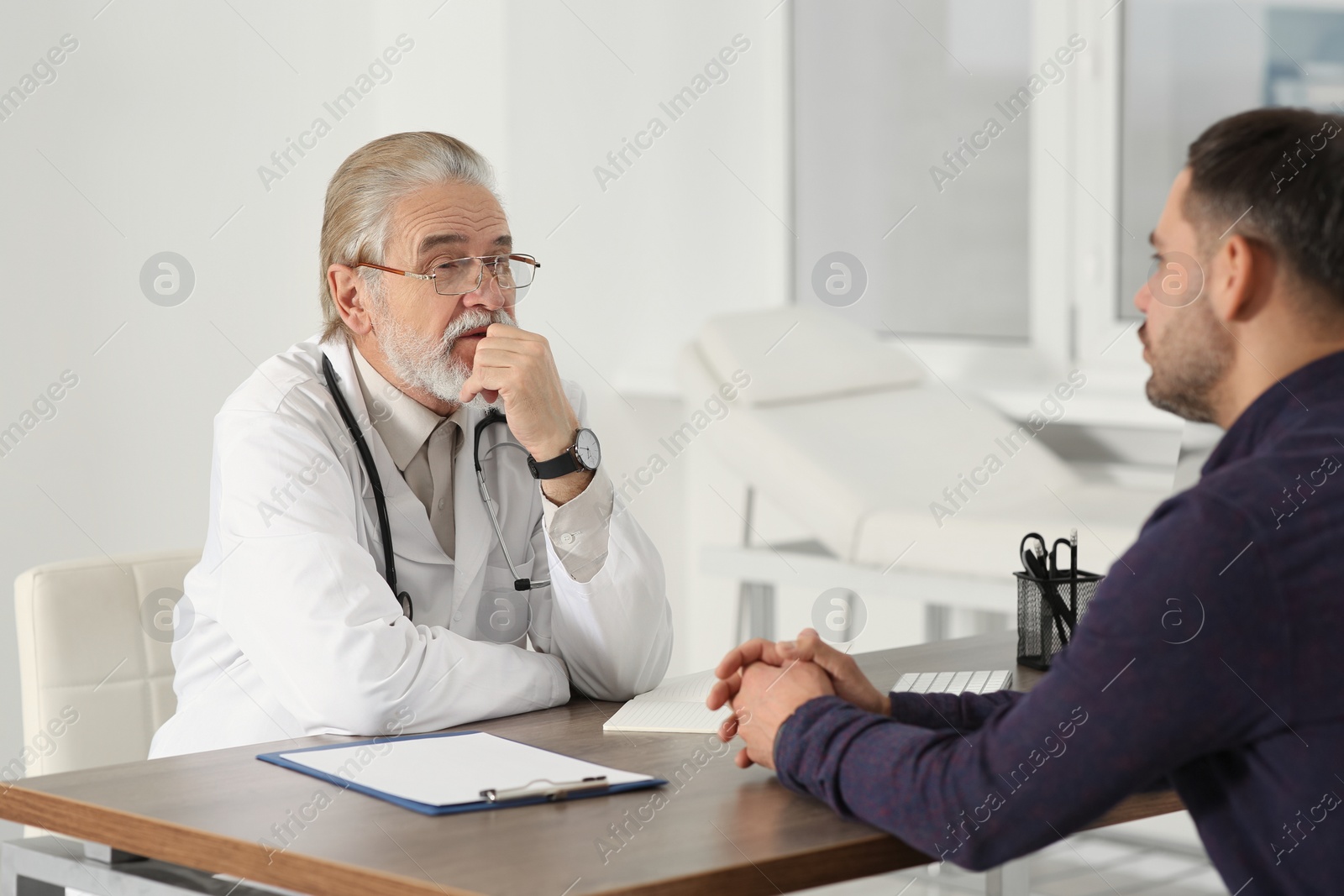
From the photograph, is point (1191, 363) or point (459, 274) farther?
point (459, 274)

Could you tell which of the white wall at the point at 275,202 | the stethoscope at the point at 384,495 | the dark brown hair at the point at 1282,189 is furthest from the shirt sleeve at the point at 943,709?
the white wall at the point at 275,202

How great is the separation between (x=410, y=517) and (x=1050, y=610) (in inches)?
32.8

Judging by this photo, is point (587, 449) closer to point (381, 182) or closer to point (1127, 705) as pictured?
point (381, 182)

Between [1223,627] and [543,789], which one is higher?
[1223,627]

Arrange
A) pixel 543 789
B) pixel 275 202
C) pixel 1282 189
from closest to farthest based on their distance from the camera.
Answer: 1. pixel 1282 189
2. pixel 543 789
3. pixel 275 202

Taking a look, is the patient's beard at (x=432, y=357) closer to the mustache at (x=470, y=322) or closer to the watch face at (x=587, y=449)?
the mustache at (x=470, y=322)

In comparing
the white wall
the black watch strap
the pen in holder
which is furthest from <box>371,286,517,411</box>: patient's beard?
the white wall

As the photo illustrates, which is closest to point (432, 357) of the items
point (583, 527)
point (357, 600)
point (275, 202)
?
point (583, 527)

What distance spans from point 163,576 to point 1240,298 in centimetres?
157

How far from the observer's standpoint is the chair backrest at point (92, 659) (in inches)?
77.7

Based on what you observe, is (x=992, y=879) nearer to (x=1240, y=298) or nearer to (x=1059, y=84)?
(x=1240, y=298)

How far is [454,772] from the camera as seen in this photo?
138cm

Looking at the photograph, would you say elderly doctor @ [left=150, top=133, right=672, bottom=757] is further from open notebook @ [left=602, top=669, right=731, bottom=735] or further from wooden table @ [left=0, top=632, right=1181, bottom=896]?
wooden table @ [left=0, top=632, right=1181, bottom=896]

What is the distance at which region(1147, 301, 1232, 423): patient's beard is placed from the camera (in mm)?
1200
